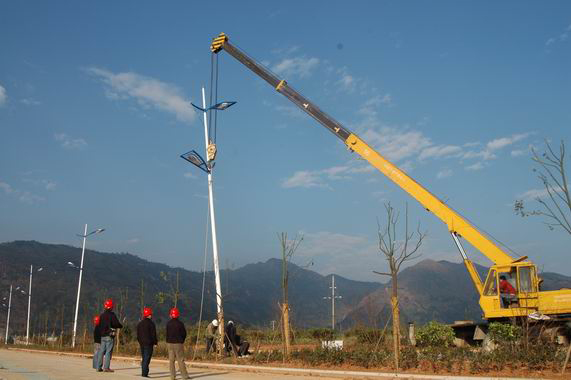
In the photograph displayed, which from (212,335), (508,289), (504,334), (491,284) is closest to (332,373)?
(504,334)

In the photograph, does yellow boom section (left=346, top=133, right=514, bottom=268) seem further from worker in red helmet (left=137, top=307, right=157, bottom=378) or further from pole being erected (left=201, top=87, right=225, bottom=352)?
worker in red helmet (left=137, top=307, right=157, bottom=378)

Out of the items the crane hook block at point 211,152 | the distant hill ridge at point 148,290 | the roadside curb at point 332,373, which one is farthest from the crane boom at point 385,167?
the distant hill ridge at point 148,290

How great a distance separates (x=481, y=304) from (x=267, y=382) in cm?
1211

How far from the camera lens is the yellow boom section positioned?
2217cm

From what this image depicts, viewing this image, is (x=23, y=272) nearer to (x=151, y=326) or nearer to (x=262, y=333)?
(x=262, y=333)

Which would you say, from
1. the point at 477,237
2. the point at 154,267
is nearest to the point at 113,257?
the point at 154,267

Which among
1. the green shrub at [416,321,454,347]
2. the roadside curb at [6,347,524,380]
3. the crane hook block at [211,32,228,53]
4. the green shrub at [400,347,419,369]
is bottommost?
the roadside curb at [6,347,524,380]

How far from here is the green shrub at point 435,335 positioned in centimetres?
2131

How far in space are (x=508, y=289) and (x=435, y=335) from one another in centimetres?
300

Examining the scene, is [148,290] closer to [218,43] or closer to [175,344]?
[218,43]

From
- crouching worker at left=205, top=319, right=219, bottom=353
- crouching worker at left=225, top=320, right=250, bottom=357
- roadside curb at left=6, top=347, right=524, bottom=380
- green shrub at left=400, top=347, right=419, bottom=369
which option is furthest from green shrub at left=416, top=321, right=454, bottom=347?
roadside curb at left=6, top=347, right=524, bottom=380

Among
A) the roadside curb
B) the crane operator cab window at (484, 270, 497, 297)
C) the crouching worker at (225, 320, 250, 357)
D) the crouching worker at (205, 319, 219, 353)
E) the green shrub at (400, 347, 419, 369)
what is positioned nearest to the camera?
the roadside curb

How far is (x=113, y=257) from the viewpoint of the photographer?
542ft

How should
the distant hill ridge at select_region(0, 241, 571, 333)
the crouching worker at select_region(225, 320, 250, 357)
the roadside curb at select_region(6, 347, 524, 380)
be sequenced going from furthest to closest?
the distant hill ridge at select_region(0, 241, 571, 333), the crouching worker at select_region(225, 320, 250, 357), the roadside curb at select_region(6, 347, 524, 380)
